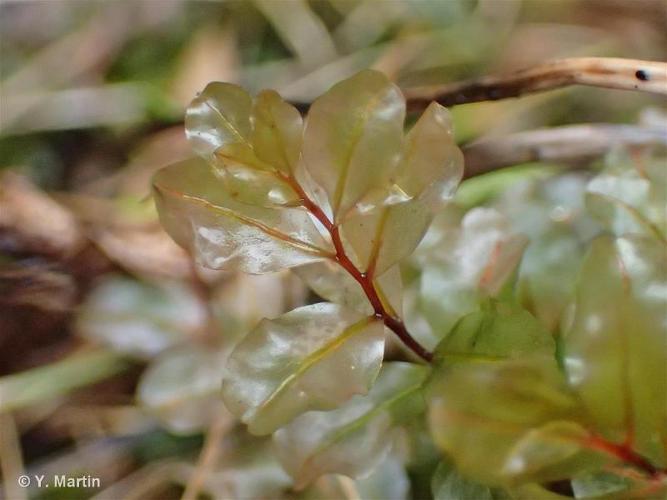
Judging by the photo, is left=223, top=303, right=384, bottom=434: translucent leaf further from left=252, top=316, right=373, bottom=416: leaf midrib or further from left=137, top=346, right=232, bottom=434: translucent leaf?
left=137, top=346, right=232, bottom=434: translucent leaf

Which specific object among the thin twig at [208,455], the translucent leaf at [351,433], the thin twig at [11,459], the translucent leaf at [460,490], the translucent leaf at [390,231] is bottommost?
the thin twig at [11,459]

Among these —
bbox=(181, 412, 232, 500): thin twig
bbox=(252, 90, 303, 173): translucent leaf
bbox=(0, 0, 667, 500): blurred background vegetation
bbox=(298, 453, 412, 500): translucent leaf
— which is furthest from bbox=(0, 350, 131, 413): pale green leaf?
bbox=(252, 90, 303, 173): translucent leaf

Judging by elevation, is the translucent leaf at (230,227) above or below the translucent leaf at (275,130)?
below

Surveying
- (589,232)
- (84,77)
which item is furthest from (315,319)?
(84,77)

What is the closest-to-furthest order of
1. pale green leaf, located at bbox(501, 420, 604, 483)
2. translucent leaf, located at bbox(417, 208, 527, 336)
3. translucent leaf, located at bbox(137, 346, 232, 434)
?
pale green leaf, located at bbox(501, 420, 604, 483)
translucent leaf, located at bbox(417, 208, 527, 336)
translucent leaf, located at bbox(137, 346, 232, 434)

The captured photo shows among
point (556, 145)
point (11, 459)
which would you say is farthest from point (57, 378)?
point (556, 145)

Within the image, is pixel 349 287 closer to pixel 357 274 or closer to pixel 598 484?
pixel 357 274

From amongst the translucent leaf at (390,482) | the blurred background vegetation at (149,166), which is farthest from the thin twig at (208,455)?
the translucent leaf at (390,482)

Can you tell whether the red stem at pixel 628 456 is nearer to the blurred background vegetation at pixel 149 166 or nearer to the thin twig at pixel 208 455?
the blurred background vegetation at pixel 149 166
